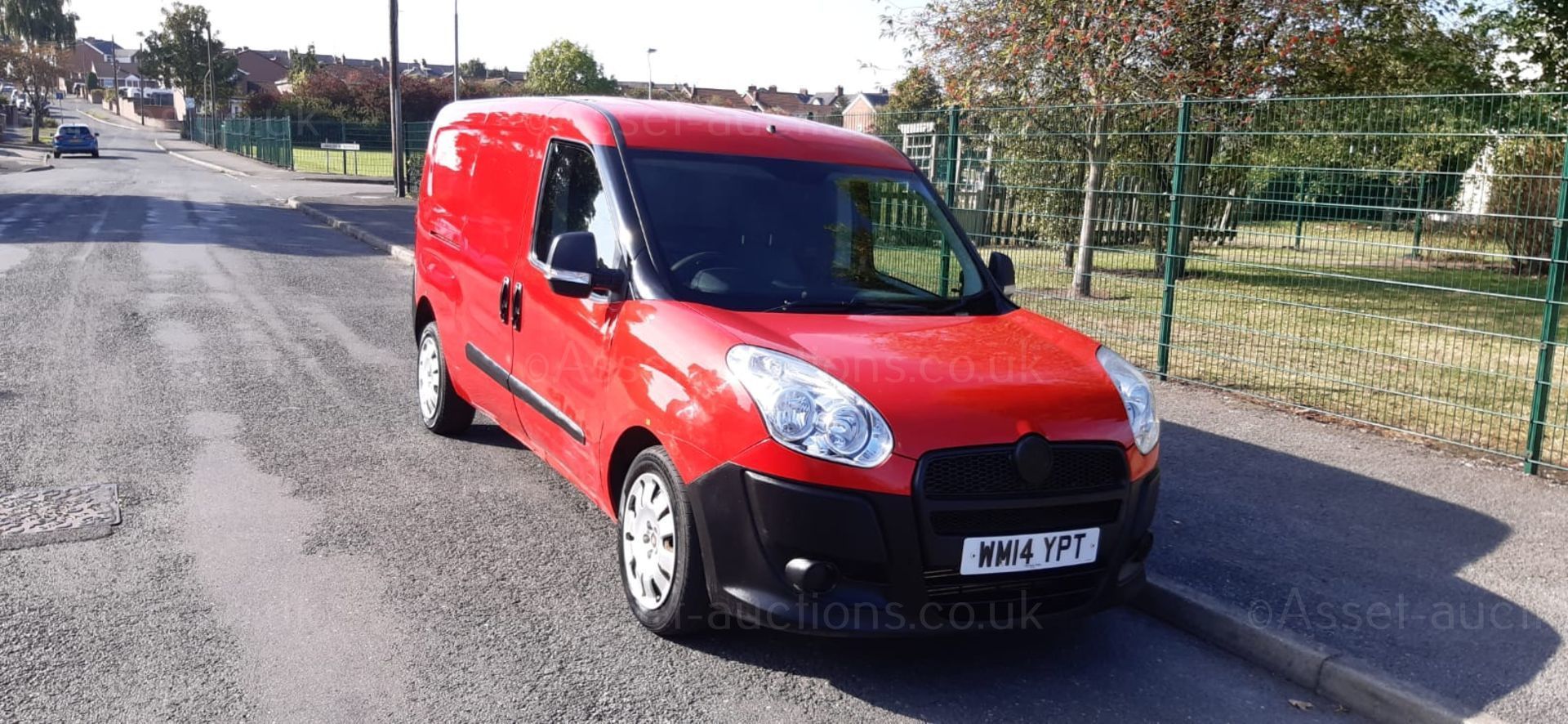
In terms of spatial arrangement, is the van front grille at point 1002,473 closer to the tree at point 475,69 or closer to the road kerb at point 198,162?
the road kerb at point 198,162

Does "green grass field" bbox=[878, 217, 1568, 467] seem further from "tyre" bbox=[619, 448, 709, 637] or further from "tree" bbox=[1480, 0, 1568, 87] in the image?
"tree" bbox=[1480, 0, 1568, 87]

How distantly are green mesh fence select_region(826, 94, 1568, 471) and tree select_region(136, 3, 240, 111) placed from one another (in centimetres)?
9026

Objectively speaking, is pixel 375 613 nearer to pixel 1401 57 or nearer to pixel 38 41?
pixel 1401 57

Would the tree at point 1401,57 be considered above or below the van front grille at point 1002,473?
above

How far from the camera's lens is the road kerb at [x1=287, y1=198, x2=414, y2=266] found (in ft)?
54.9

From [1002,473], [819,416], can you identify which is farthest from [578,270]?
[1002,473]

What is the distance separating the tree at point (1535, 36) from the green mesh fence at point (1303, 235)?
13.0 meters

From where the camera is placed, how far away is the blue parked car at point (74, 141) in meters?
55.8

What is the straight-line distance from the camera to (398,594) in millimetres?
4543

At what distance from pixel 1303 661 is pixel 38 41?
4759 inches

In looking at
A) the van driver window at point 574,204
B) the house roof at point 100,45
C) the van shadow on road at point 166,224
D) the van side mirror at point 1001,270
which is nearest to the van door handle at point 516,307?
the van driver window at point 574,204

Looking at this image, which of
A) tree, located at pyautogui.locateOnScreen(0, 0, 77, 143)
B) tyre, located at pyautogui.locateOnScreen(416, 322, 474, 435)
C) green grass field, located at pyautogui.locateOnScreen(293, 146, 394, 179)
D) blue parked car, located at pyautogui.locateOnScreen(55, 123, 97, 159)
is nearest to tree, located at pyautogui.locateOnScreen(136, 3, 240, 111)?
tree, located at pyautogui.locateOnScreen(0, 0, 77, 143)

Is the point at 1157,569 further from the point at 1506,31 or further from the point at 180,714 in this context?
the point at 1506,31

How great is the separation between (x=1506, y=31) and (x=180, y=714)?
24935mm
